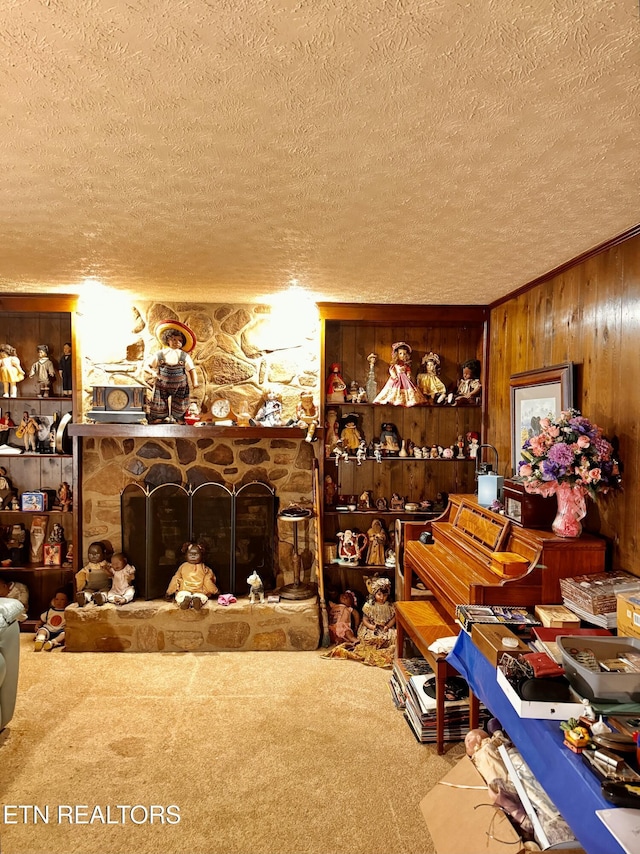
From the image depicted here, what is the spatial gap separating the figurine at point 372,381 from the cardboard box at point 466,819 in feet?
8.85

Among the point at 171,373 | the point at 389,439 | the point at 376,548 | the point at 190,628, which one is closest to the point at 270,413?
the point at 171,373

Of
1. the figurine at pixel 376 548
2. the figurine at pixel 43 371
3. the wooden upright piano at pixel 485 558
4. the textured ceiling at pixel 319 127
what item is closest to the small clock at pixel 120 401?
the figurine at pixel 43 371

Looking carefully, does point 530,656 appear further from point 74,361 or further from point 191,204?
point 74,361

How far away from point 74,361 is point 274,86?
10.8 ft

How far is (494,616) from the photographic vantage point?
2.40 meters

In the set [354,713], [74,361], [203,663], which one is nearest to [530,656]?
[354,713]

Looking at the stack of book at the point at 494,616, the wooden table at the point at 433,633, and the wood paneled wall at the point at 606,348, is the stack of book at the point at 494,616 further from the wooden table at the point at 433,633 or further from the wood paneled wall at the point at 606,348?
the wood paneled wall at the point at 606,348

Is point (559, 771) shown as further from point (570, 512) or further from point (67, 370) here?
point (67, 370)

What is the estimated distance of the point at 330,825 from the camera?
229 centimetres

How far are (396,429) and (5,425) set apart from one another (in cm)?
296

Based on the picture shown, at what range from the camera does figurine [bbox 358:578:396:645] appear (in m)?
4.08

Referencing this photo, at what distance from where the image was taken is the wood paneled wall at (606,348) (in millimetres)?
2461

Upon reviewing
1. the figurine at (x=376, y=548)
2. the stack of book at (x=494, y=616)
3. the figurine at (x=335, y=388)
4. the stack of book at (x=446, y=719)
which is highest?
the figurine at (x=335, y=388)

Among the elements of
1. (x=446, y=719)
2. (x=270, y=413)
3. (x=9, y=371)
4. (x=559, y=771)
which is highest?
(x=9, y=371)
